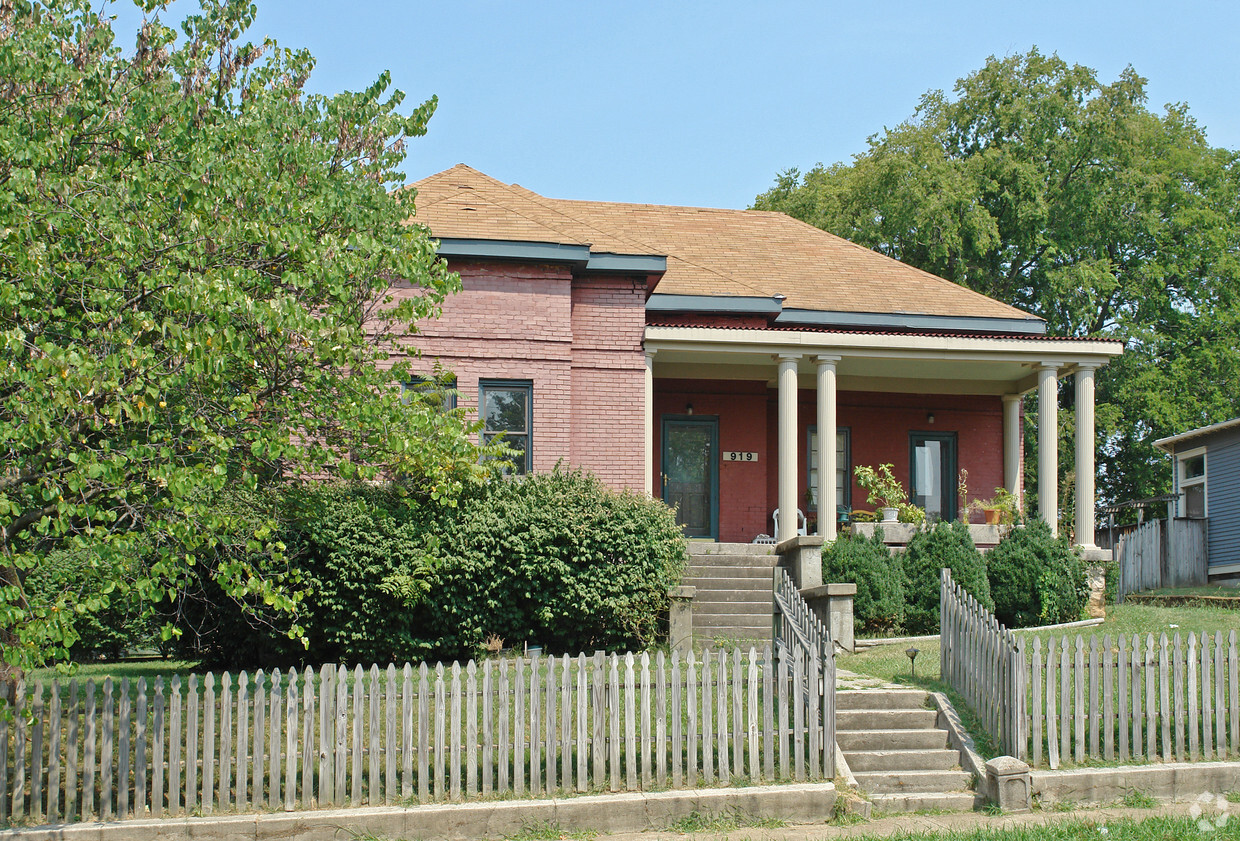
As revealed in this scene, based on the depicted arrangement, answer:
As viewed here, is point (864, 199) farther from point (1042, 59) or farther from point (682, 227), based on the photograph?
point (682, 227)

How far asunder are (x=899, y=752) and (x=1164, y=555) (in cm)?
1952

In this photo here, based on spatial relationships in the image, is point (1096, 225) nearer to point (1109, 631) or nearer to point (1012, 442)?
point (1012, 442)

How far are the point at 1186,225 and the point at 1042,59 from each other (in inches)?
277

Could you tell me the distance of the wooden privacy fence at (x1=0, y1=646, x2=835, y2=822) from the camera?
8562 mm

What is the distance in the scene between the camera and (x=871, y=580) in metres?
16.3

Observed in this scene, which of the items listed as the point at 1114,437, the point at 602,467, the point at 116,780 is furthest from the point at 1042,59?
the point at 116,780

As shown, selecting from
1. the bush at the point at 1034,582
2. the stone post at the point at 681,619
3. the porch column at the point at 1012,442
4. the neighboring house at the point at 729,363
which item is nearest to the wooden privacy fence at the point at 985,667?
the stone post at the point at 681,619

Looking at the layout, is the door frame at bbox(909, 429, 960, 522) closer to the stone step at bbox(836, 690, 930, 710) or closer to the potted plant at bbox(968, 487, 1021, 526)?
the potted plant at bbox(968, 487, 1021, 526)

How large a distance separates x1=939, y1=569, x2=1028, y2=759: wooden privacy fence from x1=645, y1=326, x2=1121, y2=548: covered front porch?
265 inches

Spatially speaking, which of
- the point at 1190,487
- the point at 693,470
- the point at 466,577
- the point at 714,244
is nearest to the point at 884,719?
the point at 466,577

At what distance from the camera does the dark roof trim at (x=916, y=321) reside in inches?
825

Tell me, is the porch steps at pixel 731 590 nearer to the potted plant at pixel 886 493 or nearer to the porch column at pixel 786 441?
the porch column at pixel 786 441

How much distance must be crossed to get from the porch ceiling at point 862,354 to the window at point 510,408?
2307mm

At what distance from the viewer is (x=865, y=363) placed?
20.4 metres
